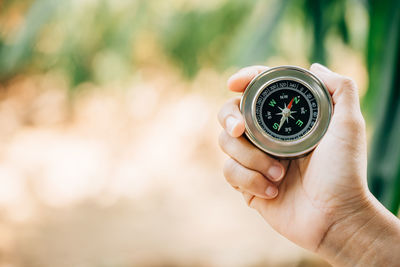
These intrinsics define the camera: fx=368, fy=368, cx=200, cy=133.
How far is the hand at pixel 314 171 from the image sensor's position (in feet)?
3.10

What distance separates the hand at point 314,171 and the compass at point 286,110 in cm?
3

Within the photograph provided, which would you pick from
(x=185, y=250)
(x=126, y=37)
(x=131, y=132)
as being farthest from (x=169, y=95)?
(x=126, y=37)

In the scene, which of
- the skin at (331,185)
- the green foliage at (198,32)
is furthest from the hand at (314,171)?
the green foliage at (198,32)

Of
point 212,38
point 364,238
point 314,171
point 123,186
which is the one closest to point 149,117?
point 123,186

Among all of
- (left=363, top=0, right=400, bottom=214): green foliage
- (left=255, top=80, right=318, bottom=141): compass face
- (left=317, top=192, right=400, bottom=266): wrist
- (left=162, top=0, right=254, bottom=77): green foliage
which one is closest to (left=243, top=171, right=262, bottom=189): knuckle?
(left=255, top=80, right=318, bottom=141): compass face

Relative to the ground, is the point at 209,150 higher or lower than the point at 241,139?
higher

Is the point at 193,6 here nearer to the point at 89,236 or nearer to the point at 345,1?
the point at 345,1

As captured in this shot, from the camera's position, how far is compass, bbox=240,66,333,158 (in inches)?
37.7

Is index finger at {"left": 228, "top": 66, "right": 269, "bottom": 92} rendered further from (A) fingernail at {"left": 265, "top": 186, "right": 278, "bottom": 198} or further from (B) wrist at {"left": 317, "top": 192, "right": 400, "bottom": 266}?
(B) wrist at {"left": 317, "top": 192, "right": 400, "bottom": 266}

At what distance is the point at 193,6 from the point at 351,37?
3.32ft

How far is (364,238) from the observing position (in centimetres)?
93

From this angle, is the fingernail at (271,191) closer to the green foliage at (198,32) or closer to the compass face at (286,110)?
the compass face at (286,110)

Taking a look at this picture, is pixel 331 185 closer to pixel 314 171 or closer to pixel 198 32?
A: pixel 314 171

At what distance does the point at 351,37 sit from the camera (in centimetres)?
150
